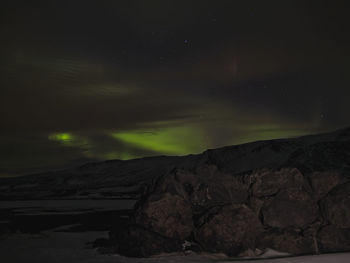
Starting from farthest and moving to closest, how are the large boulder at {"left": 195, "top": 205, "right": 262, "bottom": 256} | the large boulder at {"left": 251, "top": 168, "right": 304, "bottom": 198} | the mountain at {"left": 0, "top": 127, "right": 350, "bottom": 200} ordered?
the mountain at {"left": 0, "top": 127, "right": 350, "bottom": 200} → the large boulder at {"left": 251, "top": 168, "right": 304, "bottom": 198} → the large boulder at {"left": 195, "top": 205, "right": 262, "bottom": 256}

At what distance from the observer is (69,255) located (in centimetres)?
1452

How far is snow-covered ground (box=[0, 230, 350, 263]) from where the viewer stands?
1226 centimetres

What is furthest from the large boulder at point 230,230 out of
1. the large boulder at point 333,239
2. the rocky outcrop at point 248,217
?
the large boulder at point 333,239

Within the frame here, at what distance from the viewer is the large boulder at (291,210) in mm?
15086

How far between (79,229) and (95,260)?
10.1 metres

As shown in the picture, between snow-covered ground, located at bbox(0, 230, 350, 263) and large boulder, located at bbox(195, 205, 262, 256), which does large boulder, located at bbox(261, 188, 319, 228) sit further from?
snow-covered ground, located at bbox(0, 230, 350, 263)

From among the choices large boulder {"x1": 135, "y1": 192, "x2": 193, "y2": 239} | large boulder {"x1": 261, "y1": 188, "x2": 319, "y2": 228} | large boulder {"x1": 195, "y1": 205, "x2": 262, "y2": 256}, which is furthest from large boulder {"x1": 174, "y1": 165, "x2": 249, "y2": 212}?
large boulder {"x1": 195, "y1": 205, "x2": 262, "y2": 256}

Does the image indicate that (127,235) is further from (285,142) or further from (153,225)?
(285,142)

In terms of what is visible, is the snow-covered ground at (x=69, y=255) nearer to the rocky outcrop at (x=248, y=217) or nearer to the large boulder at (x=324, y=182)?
the rocky outcrop at (x=248, y=217)

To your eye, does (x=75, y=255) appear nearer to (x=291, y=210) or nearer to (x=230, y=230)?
(x=230, y=230)

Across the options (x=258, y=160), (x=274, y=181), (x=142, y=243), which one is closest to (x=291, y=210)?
(x=274, y=181)

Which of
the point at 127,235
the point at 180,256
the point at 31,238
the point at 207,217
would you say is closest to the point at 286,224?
the point at 207,217

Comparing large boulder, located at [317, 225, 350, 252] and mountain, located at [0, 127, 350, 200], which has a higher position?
mountain, located at [0, 127, 350, 200]

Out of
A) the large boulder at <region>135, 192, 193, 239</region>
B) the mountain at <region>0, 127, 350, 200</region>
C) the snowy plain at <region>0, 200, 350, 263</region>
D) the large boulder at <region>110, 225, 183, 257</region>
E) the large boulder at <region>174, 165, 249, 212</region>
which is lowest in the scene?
the snowy plain at <region>0, 200, 350, 263</region>
